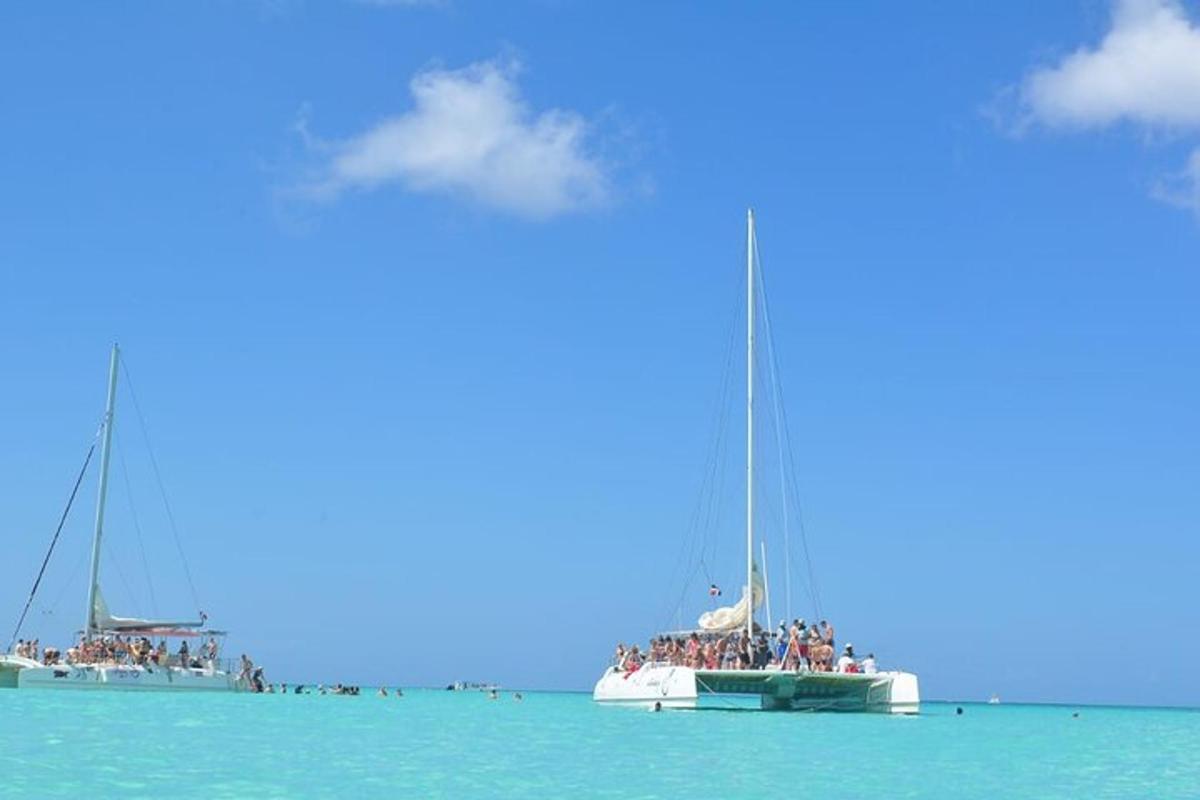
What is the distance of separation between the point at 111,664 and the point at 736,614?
2221 cm

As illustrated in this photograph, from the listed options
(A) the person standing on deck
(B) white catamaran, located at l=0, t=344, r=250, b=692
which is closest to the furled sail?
(B) white catamaran, located at l=0, t=344, r=250, b=692

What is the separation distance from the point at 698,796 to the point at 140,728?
573 inches

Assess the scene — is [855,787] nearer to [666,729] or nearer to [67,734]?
[666,729]

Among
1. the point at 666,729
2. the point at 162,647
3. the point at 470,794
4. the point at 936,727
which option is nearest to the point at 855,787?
the point at 470,794

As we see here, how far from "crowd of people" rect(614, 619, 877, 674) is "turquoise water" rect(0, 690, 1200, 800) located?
4.69ft

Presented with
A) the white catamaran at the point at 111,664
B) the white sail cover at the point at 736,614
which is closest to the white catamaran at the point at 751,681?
the white sail cover at the point at 736,614

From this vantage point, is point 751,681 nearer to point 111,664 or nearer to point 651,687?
point 651,687

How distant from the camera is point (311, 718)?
37.5m

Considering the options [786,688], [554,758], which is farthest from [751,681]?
[554,758]

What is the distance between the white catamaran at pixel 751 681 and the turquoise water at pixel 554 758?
86 cm

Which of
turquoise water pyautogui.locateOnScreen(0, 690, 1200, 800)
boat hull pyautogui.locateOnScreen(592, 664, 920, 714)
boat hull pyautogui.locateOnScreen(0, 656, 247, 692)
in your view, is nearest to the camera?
turquoise water pyautogui.locateOnScreen(0, 690, 1200, 800)

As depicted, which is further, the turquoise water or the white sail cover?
the white sail cover

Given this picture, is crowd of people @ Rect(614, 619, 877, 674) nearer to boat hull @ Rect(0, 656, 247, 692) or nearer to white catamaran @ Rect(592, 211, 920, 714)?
white catamaran @ Rect(592, 211, 920, 714)

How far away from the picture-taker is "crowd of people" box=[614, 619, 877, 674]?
38.9 meters
